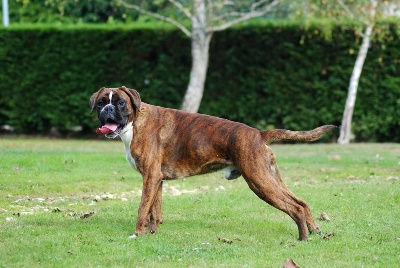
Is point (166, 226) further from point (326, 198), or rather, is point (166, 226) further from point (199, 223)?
point (326, 198)

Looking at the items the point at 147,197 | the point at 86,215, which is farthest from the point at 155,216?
the point at 86,215

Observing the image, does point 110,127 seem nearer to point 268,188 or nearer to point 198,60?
point 268,188

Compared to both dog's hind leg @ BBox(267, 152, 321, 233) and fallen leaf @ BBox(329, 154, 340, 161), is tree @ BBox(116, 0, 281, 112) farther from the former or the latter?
dog's hind leg @ BBox(267, 152, 321, 233)

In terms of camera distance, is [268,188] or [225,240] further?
[225,240]

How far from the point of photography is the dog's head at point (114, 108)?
28.8ft

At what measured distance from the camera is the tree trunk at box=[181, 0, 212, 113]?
21.7 metres

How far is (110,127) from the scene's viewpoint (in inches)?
345

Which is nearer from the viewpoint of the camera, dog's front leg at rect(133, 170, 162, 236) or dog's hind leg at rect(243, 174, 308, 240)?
dog's hind leg at rect(243, 174, 308, 240)

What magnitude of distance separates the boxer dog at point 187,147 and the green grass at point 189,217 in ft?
1.32

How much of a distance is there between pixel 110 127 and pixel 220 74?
1436 centimetres

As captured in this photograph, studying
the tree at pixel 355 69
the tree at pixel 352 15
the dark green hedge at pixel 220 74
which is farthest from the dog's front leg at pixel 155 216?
the tree at pixel 355 69

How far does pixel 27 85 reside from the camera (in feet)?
77.3

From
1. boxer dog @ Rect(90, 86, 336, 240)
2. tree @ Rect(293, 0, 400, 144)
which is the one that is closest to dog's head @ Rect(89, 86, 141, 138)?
boxer dog @ Rect(90, 86, 336, 240)

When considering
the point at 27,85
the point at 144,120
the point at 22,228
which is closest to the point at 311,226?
the point at 144,120
